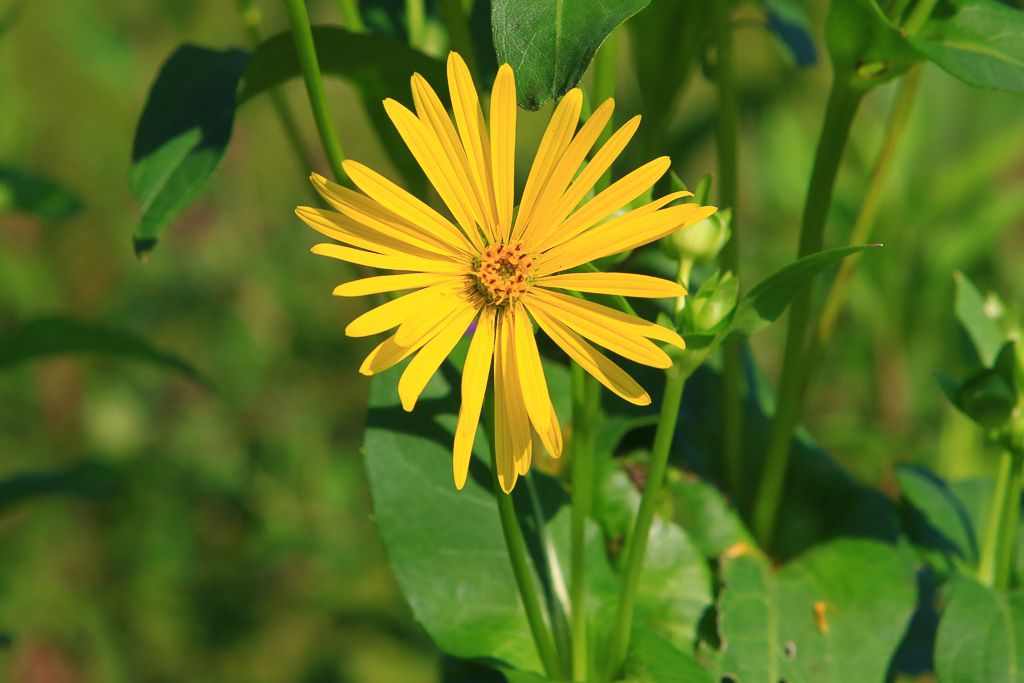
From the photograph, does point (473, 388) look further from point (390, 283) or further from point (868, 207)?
point (868, 207)

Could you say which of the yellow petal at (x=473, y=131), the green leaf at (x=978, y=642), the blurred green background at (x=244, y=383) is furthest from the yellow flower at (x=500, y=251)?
the blurred green background at (x=244, y=383)

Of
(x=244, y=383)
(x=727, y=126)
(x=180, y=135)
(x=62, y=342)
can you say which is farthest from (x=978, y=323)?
(x=244, y=383)

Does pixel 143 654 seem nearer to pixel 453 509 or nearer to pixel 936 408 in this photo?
pixel 453 509

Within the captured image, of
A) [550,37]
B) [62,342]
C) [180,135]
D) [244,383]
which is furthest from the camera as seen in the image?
[244,383]

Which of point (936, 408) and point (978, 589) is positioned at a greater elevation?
point (936, 408)

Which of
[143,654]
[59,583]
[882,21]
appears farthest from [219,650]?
[882,21]

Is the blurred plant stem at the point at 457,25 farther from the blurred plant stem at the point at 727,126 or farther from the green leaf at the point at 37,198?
the green leaf at the point at 37,198
